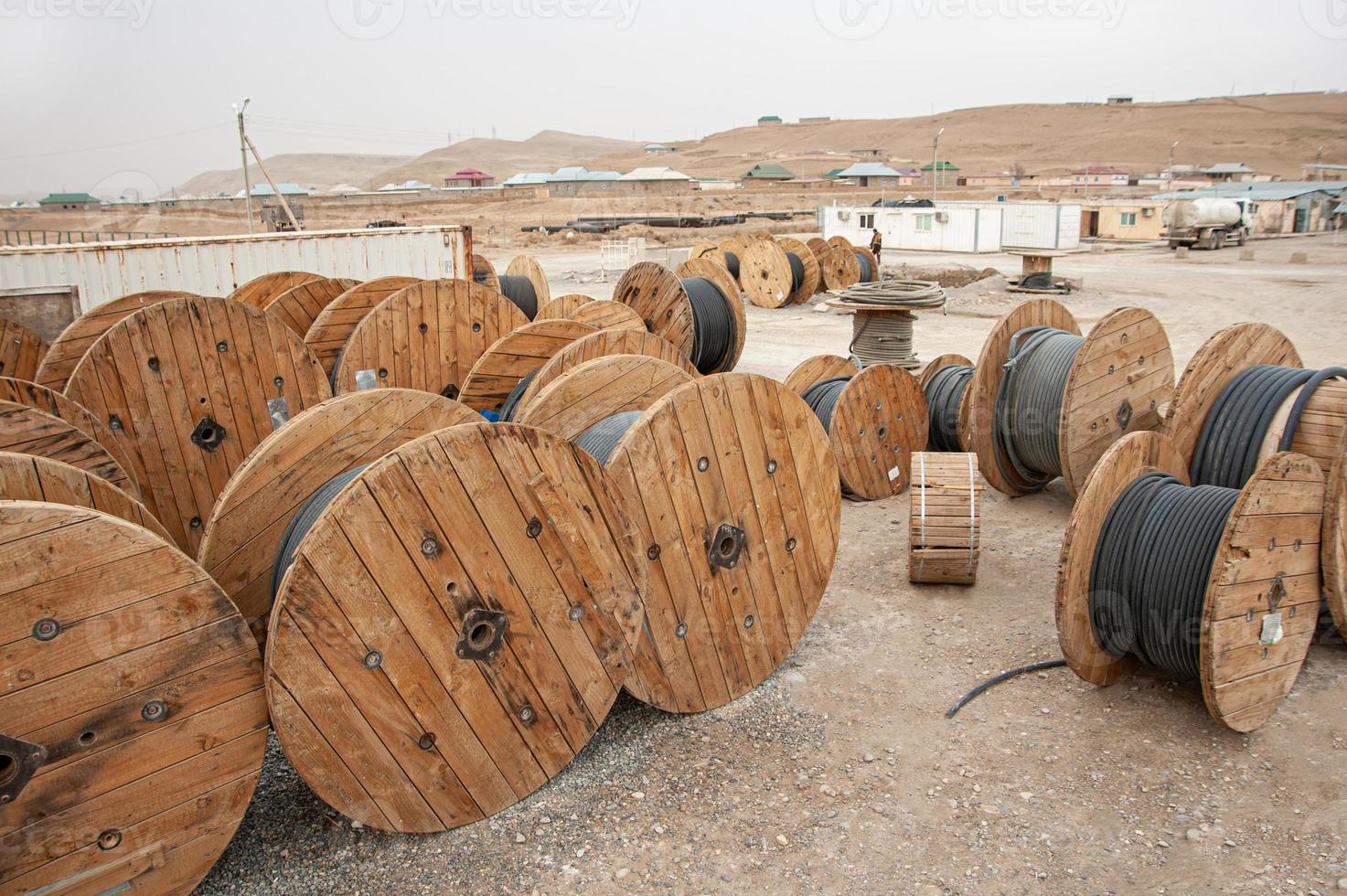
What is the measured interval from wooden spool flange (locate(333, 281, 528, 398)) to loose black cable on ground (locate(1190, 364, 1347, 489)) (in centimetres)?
513

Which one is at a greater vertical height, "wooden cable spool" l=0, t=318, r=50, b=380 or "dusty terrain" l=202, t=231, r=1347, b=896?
"wooden cable spool" l=0, t=318, r=50, b=380

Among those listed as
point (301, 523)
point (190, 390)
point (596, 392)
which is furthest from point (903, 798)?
point (190, 390)

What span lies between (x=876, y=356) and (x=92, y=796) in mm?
11189

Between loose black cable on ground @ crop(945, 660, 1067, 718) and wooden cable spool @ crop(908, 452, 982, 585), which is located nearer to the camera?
loose black cable on ground @ crop(945, 660, 1067, 718)

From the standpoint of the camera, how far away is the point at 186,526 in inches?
218

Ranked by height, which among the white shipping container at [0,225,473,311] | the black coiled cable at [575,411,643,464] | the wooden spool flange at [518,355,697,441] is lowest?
the black coiled cable at [575,411,643,464]

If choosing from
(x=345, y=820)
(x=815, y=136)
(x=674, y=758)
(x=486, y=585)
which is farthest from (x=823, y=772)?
(x=815, y=136)

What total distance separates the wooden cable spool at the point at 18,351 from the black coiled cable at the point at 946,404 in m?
7.10

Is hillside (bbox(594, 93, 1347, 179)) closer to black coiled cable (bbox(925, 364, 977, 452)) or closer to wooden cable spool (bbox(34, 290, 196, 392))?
black coiled cable (bbox(925, 364, 977, 452))

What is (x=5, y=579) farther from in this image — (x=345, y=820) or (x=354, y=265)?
(x=354, y=265)

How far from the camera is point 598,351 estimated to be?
587 cm

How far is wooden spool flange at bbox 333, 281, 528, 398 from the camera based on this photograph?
6750 mm

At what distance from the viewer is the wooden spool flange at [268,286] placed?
28.1 ft

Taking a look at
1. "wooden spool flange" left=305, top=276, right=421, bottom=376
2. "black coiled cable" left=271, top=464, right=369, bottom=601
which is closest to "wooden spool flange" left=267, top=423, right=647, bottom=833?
"black coiled cable" left=271, top=464, right=369, bottom=601
